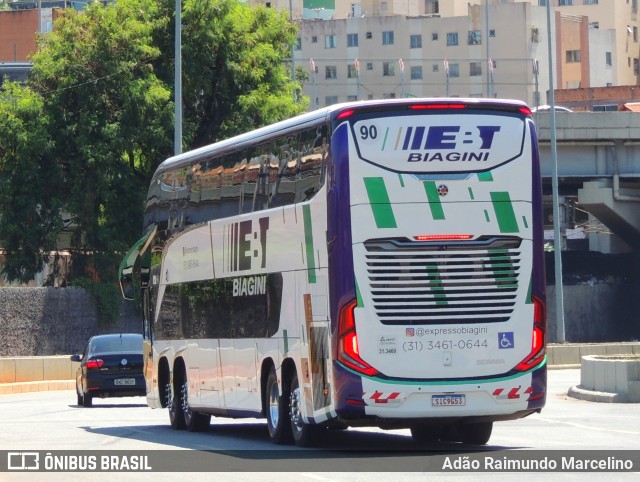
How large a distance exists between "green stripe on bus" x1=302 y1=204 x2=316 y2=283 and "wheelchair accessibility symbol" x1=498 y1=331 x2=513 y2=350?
219cm

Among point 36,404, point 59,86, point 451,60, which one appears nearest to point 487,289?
point 36,404

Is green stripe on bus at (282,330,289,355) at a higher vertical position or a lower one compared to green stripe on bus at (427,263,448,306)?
lower

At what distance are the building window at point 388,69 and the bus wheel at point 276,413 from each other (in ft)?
358

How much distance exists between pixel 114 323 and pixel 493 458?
36.2m

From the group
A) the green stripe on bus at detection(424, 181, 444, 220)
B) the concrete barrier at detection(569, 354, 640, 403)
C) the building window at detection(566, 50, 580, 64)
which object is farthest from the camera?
the building window at detection(566, 50, 580, 64)

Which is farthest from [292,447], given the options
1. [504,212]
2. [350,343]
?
[504,212]

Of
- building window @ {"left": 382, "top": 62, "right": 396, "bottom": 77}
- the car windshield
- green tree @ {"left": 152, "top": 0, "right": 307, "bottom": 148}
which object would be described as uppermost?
building window @ {"left": 382, "top": 62, "right": 396, "bottom": 77}

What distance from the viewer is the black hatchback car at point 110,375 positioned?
30.2m

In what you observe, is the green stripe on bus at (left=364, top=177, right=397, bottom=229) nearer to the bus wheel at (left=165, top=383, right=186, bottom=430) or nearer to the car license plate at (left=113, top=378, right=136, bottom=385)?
the bus wheel at (left=165, top=383, right=186, bottom=430)

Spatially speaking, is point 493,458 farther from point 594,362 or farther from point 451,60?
point 451,60

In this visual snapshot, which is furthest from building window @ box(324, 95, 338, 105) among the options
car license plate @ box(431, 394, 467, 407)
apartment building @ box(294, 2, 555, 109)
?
car license plate @ box(431, 394, 467, 407)

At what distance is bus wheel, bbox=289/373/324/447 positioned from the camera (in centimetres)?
1753

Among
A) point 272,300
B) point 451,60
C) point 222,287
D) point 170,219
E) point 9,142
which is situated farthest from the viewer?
point 451,60

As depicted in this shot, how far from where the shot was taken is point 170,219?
23172 millimetres
